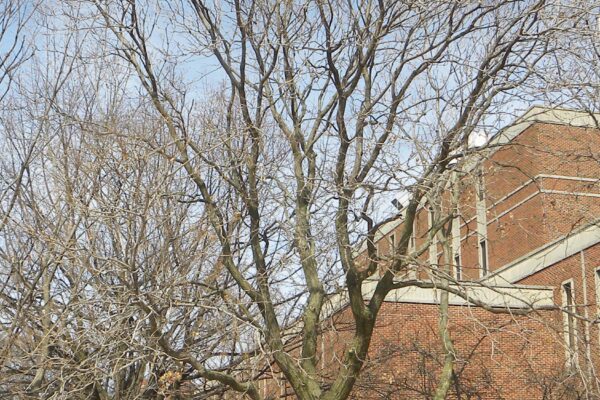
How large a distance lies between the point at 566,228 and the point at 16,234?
22.2 meters

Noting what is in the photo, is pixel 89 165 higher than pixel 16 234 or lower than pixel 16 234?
higher

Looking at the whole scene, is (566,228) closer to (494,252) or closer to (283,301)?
(494,252)

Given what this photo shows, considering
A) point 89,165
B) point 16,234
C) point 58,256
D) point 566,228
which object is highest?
point 566,228

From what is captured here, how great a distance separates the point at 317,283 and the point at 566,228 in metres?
21.3

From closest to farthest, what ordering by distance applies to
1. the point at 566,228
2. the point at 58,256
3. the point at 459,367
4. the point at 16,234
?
the point at 58,256, the point at 16,234, the point at 459,367, the point at 566,228

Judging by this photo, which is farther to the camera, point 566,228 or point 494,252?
point 494,252

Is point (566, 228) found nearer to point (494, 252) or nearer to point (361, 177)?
Answer: point (494, 252)

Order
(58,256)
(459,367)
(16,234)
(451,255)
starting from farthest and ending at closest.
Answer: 1. (459,367)
2. (451,255)
3. (16,234)
4. (58,256)

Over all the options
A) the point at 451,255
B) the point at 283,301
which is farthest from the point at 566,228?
the point at 283,301

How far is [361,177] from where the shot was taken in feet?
39.0

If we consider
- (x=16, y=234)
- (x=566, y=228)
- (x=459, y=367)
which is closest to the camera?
(x=16, y=234)

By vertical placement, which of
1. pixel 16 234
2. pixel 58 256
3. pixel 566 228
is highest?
pixel 566 228

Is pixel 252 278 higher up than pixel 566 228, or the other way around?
pixel 566 228

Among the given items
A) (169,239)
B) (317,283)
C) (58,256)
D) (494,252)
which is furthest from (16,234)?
(494,252)
